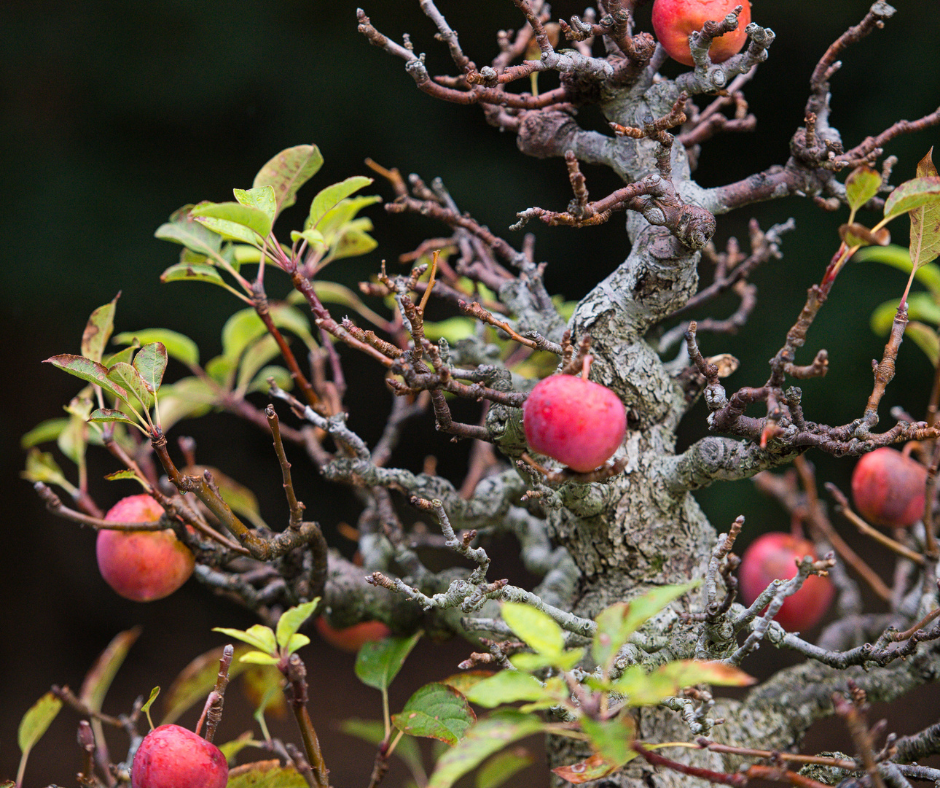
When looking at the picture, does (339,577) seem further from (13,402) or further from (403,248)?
(13,402)

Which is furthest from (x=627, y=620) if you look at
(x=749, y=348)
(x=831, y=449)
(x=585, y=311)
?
(x=749, y=348)

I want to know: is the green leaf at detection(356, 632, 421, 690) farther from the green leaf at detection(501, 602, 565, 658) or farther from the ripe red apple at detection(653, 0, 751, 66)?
the ripe red apple at detection(653, 0, 751, 66)

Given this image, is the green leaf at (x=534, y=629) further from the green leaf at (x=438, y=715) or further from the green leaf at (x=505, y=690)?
the green leaf at (x=438, y=715)

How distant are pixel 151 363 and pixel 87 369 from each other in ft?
0.14

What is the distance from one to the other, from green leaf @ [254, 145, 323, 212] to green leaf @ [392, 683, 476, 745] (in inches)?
15.2

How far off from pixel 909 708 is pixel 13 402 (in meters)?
2.37

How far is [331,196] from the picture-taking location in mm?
584

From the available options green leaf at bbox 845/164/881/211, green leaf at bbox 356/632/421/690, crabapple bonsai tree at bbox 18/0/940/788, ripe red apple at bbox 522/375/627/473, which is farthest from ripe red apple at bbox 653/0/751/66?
green leaf at bbox 356/632/421/690

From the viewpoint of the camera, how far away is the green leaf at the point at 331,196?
22.3 inches

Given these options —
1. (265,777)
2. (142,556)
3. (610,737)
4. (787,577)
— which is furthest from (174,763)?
(787,577)

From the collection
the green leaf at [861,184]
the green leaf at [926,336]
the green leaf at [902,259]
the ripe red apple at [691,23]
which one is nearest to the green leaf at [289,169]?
the ripe red apple at [691,23]

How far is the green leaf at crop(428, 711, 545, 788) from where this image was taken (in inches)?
12.7

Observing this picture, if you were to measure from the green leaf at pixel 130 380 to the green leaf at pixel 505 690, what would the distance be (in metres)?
0.33

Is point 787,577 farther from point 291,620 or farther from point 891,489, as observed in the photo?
point 291,620
